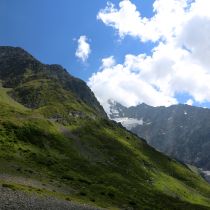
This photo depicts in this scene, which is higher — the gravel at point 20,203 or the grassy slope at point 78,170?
the grassy slope at point 78,170

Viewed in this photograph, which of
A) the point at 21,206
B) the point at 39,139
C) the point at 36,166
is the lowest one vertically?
the point at 21,206

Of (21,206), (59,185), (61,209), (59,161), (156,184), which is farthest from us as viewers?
(156,184)

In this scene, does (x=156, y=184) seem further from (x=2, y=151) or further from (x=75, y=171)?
(x=2, y=151)

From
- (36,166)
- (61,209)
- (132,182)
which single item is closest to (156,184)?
(132,182)

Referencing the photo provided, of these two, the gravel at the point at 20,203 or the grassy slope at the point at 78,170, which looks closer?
the gravel at the point at 20,203

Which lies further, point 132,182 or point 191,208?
point 132,182

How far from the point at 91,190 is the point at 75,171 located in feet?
101

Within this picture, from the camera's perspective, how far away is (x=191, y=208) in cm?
13425

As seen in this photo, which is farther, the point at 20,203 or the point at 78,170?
the point at 78,170

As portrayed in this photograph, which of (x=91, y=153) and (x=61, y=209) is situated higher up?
(x=91, y=153)

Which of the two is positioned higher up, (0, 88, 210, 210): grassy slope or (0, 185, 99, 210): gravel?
(0, 88, 210, 210): grassy slope

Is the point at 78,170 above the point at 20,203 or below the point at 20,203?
above

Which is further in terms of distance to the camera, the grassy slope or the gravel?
the grassy slope

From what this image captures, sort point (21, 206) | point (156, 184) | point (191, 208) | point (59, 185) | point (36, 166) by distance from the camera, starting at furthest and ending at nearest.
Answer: point (156, 184) → point (191, 208) → point (36, 166) → point (59, 185) → point (21, 206)
